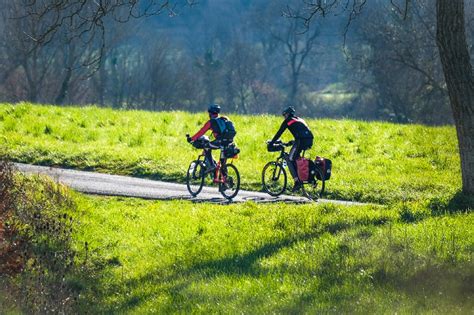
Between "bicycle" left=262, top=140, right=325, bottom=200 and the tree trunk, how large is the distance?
364 cm

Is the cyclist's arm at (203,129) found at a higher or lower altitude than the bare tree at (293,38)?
lower

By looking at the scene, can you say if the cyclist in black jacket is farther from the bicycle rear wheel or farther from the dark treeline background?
the dark treeline background

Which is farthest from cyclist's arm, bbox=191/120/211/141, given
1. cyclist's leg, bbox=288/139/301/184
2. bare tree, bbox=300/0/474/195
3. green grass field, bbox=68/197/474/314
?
bare tree, bbox=300/0/474/195

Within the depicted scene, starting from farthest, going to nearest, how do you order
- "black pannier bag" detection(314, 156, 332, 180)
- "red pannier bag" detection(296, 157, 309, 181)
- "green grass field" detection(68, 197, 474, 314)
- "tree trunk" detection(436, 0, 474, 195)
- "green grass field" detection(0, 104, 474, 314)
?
"black pannier bag" detection(314, 156, 332, 180)
"red pannier bag" detection(296, 157, 309, 181)
"tree trunk" detection(436, 0, 474, 195)
"green grass field" detection(0, 104, 474, 314)
"green grass field" detection(68, 197, 474, 314)

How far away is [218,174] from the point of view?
16.4 metres

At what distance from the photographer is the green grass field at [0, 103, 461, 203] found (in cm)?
1822

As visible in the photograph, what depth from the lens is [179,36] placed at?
10638 cm

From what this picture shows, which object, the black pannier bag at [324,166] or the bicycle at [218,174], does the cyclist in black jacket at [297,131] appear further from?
the bicycle at [218,174]

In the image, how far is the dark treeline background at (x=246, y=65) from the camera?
4328 cm

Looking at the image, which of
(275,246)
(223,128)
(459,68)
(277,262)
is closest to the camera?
(277,262)

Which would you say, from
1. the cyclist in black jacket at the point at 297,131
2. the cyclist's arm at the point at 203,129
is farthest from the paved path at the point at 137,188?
the cyclist's arm at the point at 203,129

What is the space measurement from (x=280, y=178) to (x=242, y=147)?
5.34 m

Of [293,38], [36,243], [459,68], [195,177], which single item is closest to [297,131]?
[195,177]

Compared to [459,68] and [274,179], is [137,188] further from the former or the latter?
[459,68]
